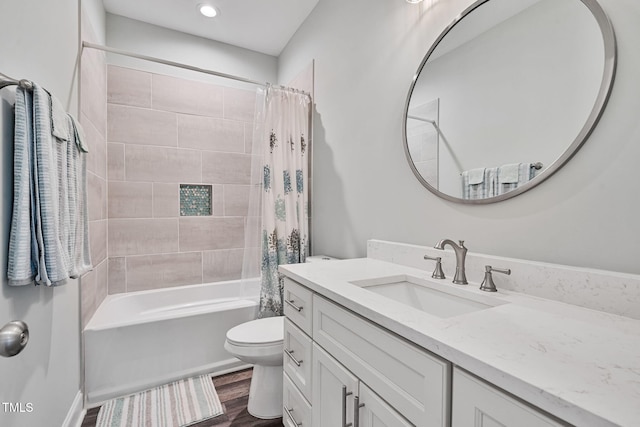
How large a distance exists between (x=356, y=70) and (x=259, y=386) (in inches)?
78.4

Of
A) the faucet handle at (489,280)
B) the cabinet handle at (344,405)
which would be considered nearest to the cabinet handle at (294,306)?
the cabinet handle at (344,405)

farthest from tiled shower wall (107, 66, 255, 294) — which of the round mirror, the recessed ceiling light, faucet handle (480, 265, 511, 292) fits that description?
faucet handle (480, 265, 511, 292)

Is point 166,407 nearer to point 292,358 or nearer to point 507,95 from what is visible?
point 292,358

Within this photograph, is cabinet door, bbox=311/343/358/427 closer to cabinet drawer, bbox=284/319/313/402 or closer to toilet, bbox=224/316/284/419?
cabinet drawer, bbox=284/319/313/402

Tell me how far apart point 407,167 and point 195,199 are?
6.66 feet

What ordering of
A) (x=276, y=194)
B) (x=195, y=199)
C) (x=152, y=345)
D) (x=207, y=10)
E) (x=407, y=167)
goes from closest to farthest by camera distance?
(x=407, y=167) < (x=152, y=345) < (x=276, y=194) < (x=207, y=10) < (x=195, y=199)

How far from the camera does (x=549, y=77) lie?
954mm

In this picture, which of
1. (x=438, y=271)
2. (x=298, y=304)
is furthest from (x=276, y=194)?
(x=438, y=271)

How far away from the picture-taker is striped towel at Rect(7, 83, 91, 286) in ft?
3.11

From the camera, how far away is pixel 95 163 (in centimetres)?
201

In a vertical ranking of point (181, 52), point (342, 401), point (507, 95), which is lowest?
point (342, 401)

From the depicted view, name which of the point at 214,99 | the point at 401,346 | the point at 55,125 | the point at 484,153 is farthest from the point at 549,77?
the point at 214,99

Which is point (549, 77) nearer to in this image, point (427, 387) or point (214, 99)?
point (427, 387)

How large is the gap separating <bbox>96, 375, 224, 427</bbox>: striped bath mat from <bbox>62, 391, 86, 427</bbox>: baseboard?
0.29 ft
